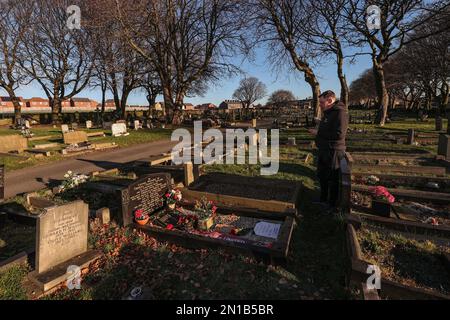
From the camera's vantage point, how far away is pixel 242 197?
20.7 ft

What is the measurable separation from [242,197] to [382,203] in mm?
2862

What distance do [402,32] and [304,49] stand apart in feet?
23.3

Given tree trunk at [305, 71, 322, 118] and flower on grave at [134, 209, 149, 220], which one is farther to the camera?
tree trunk at [305, 71, 322, 118]

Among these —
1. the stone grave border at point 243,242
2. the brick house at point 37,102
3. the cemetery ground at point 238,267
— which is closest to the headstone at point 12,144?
the cemetery ground at point 238,267

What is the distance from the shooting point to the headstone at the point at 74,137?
15118 millimetres

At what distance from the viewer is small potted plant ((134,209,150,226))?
203 inches

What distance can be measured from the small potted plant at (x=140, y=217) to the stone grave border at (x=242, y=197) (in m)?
1.55

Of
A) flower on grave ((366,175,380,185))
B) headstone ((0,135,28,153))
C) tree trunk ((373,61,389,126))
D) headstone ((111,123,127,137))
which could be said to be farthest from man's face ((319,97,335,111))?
tree trunk ((373,61,389,126))

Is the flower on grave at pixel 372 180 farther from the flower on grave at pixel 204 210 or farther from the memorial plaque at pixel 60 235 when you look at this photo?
the memorial plaque at pixel 60 235

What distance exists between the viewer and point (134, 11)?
64.4ft

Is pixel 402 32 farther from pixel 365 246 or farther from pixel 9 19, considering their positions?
pixel 9 19

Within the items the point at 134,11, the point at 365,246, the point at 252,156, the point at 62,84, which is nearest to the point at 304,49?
the point at 134,11

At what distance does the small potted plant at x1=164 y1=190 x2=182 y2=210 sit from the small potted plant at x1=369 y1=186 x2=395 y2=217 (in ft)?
13.6

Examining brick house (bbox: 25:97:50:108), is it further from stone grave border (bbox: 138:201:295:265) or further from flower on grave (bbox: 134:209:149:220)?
stone grave border (bbox: 138:201:295:265)
